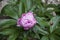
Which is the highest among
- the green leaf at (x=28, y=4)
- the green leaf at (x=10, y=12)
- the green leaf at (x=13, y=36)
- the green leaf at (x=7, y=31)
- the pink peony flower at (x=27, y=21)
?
the green leaf at (x=28, y=4)

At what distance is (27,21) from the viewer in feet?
3.82

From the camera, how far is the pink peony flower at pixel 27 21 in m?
1.17

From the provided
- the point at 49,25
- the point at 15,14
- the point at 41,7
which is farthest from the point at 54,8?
the point at 15,14

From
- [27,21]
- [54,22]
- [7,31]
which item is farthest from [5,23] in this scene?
[54,22]

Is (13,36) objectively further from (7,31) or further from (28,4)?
(28,4)

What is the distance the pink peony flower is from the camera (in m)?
1.17

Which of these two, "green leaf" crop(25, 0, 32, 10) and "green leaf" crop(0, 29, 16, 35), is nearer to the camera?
"green leaf" crop(0, 29, 16, 35)

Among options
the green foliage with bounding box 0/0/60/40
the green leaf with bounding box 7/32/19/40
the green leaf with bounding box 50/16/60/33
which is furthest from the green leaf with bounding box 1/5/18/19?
the green leaf with bounding box 50/16/60/33

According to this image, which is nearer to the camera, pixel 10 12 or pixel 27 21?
pixel 27 21

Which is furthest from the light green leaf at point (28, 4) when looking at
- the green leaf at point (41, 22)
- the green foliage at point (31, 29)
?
the green leaf at point (41, 22)

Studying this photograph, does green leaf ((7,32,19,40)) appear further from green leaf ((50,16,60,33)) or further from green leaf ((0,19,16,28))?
green leaf ((50,16,60,33))

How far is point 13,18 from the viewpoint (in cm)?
Result: 129

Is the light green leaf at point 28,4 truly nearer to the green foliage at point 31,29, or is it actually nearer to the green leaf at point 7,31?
the green foliage at point 31,29

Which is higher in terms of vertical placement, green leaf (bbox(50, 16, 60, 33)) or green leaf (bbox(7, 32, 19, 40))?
green leaf (bbox(50, 16, 60, 33))
